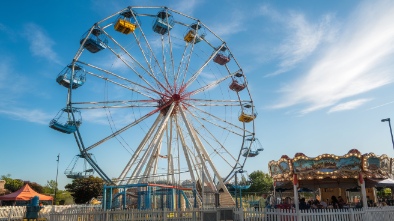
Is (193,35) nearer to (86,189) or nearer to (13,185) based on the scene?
(86,189)

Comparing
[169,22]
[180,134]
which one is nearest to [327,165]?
[180,134]

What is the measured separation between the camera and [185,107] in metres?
22.9

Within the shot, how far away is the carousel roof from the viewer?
48.1ft

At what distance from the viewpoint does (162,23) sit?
73.4 ft

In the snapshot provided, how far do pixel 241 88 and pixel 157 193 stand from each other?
11.5m

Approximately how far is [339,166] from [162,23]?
45.9 feet

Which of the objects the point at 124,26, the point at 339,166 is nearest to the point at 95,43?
the point at 124,26

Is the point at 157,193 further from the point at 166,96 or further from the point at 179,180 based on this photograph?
the point at 166,96

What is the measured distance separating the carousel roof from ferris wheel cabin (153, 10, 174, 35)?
1171cm

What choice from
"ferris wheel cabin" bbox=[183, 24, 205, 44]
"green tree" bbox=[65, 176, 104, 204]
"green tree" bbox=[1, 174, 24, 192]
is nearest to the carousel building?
"ferris wheel cabin" bbox=[183, 24, 205, 44]

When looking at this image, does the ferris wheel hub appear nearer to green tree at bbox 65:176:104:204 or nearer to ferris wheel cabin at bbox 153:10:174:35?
ferris wheel cabin at bbox 153:10:174:35

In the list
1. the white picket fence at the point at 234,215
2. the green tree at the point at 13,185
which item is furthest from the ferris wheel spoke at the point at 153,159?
the green tree at the point at 13,185

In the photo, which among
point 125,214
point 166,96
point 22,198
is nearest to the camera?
point 125,214

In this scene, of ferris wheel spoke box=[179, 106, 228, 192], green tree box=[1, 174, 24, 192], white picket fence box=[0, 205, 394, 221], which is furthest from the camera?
green tree box=[1, 174, 24, 192]
